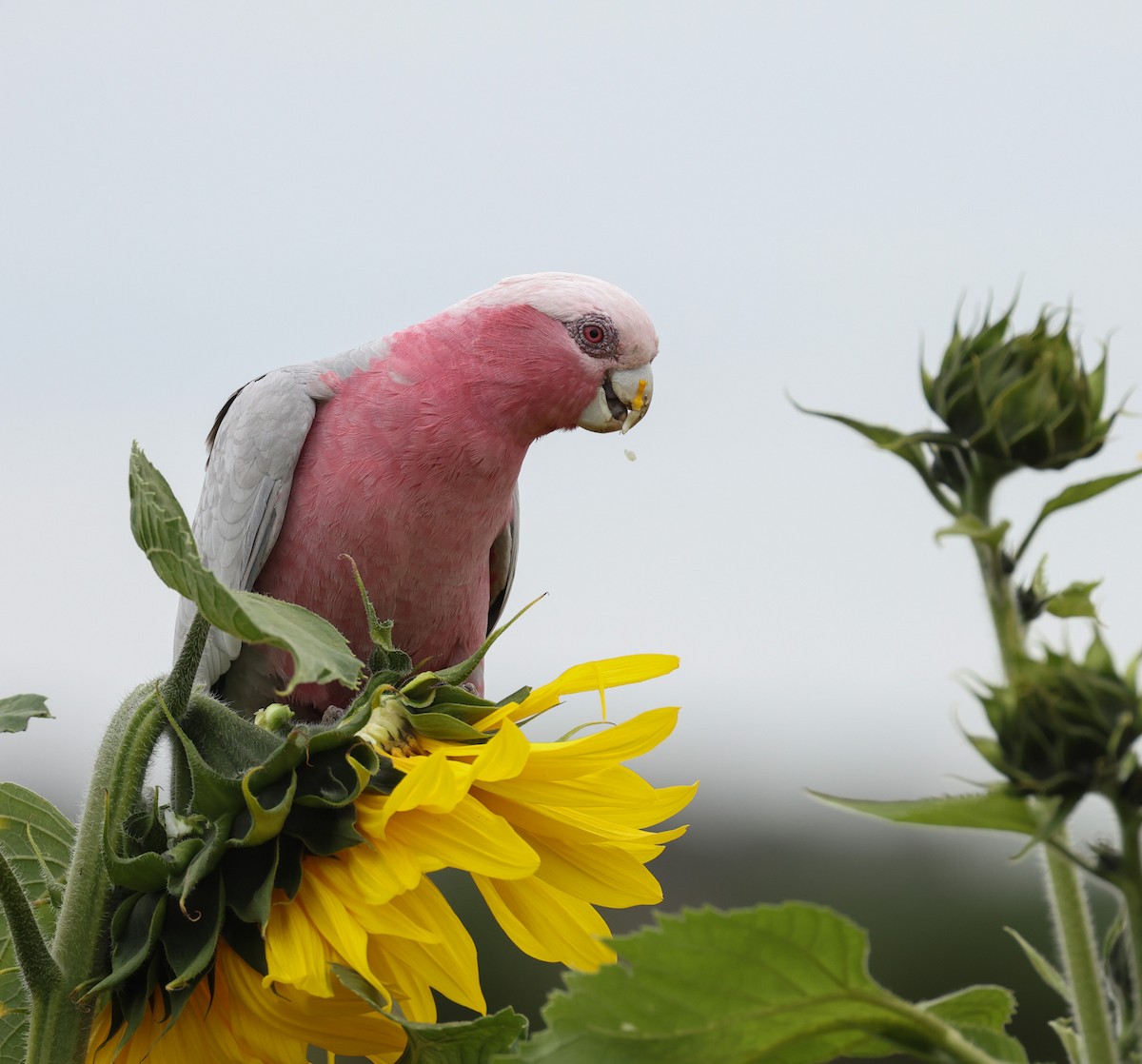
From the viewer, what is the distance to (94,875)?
40.4 inches

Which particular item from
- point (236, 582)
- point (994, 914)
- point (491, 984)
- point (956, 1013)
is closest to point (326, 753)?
point (956, 1013)

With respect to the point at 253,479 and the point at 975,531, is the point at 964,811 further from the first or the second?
the point at 253,479

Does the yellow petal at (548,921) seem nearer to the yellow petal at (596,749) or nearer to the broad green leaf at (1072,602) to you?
the yellow petal at (596,749)

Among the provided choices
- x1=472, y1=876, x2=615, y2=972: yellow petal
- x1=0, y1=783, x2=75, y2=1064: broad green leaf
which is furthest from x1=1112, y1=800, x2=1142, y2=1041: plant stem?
x1=0, y1=783, x2=75, y2=1064: broad green leaf

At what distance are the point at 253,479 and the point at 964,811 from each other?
2399mm

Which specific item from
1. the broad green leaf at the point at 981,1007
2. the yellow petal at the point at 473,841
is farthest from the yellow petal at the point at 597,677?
the broad green leaf at the point at 981,1007

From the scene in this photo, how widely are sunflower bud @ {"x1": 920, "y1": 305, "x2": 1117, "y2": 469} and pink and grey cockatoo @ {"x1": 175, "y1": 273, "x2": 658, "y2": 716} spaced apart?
2.15 meters

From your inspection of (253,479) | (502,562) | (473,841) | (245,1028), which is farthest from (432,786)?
(502,562)

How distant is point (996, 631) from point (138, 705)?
2.46 ft

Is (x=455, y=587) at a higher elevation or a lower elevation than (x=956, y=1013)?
lower

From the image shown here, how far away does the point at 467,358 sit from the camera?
286 centimetres

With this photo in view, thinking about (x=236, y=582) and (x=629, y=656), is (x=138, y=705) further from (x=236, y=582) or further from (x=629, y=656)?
(x=236, y=582)

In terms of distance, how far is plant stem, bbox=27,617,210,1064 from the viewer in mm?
985

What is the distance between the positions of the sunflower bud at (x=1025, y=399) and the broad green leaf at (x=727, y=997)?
10.7 inches
